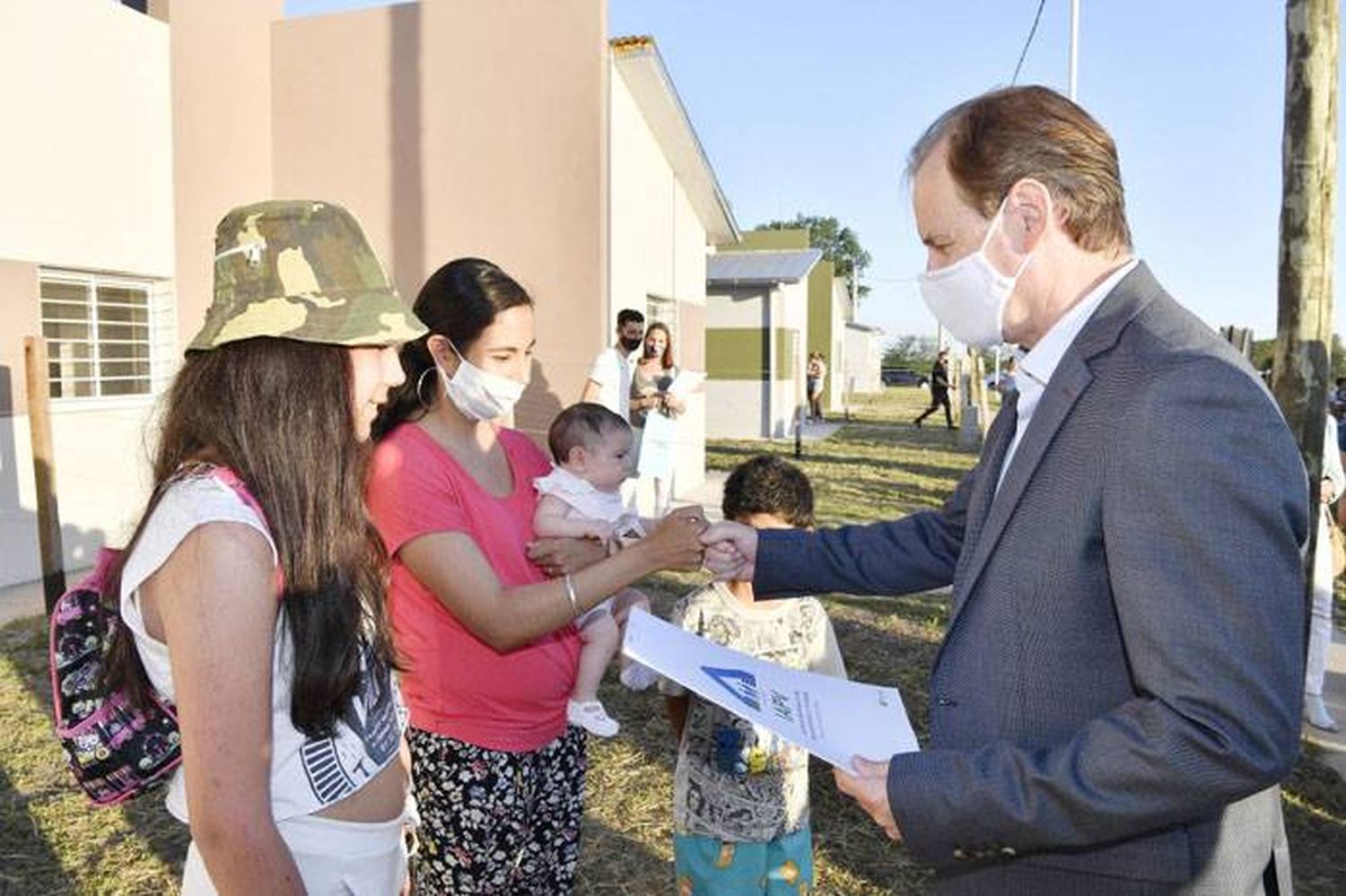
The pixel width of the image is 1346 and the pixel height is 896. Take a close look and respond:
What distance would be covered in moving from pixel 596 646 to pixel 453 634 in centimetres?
69

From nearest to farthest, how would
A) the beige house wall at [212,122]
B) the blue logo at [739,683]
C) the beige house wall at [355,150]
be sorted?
1. the blue logo at [739,683]
2. the beige house wall at [355,150]
3. the beige house wall at [212,122]

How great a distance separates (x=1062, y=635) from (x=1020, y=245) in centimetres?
60

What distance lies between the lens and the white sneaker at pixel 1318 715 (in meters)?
5.18

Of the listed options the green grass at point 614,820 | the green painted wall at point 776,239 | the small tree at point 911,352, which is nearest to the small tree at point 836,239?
the small tree at point 911,352

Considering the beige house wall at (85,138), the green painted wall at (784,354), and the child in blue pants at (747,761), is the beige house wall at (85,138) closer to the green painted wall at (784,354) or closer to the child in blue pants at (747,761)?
the child in blue pants at (747,761)

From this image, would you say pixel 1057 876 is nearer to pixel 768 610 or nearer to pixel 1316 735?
pixel 768 610

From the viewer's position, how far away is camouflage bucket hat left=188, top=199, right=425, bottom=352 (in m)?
1.45

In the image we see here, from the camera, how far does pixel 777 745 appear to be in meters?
2.71

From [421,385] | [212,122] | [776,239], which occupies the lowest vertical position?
[421,385]

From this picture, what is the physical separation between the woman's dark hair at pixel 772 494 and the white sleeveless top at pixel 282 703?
1448 mm

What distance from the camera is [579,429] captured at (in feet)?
9.76

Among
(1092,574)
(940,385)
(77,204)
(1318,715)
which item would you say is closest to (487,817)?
(1092,574)

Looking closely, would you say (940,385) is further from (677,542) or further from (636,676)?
(677,542)

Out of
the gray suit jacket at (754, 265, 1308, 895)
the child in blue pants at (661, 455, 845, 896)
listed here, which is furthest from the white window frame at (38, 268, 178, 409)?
the gray suit jacket at (754, 265, 1308, 895)
